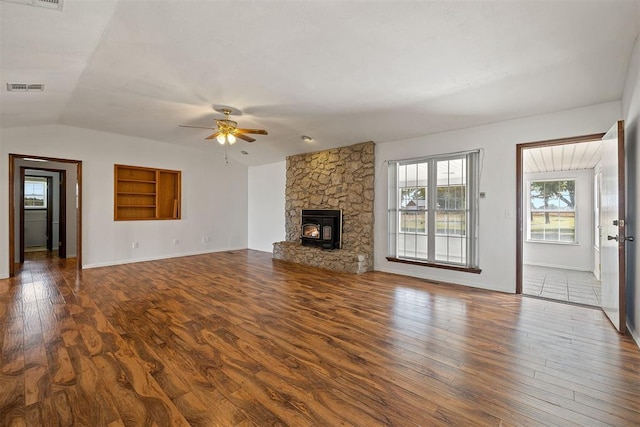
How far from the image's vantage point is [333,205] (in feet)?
20.6

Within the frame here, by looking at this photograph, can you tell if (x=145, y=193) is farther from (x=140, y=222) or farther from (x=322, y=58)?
(x=322, y=58)

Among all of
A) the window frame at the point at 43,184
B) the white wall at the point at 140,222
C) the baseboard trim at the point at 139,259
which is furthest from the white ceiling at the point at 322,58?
the window frame at the point at 43,184

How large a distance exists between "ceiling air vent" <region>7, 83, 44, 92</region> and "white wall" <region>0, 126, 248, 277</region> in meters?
2.36

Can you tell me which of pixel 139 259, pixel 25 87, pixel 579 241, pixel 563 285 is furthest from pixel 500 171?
pixel 139 259

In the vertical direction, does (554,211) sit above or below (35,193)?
below

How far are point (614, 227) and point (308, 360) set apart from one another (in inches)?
130

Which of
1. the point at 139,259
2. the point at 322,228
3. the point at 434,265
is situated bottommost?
the point at 139,259

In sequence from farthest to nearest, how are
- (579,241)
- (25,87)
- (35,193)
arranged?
(35,193), (579,241), (25,87)

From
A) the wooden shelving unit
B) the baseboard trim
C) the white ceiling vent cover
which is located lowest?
the baseboard trim

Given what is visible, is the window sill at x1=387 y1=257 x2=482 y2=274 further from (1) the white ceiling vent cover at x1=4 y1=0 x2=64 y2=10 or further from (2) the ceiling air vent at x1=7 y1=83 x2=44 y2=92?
(2) the ceiling air vent at x1=7 y1=83 x2=44 y2=92

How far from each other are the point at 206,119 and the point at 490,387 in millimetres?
5202

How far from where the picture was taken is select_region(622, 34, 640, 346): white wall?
260 centimetres

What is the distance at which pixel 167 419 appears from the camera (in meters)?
1.64

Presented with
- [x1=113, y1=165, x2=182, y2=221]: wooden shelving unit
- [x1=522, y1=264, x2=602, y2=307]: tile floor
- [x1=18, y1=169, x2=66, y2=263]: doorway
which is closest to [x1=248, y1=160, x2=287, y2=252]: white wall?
[x1=113, y1=165, x2=182, y2=221]: wooden shelving unit
